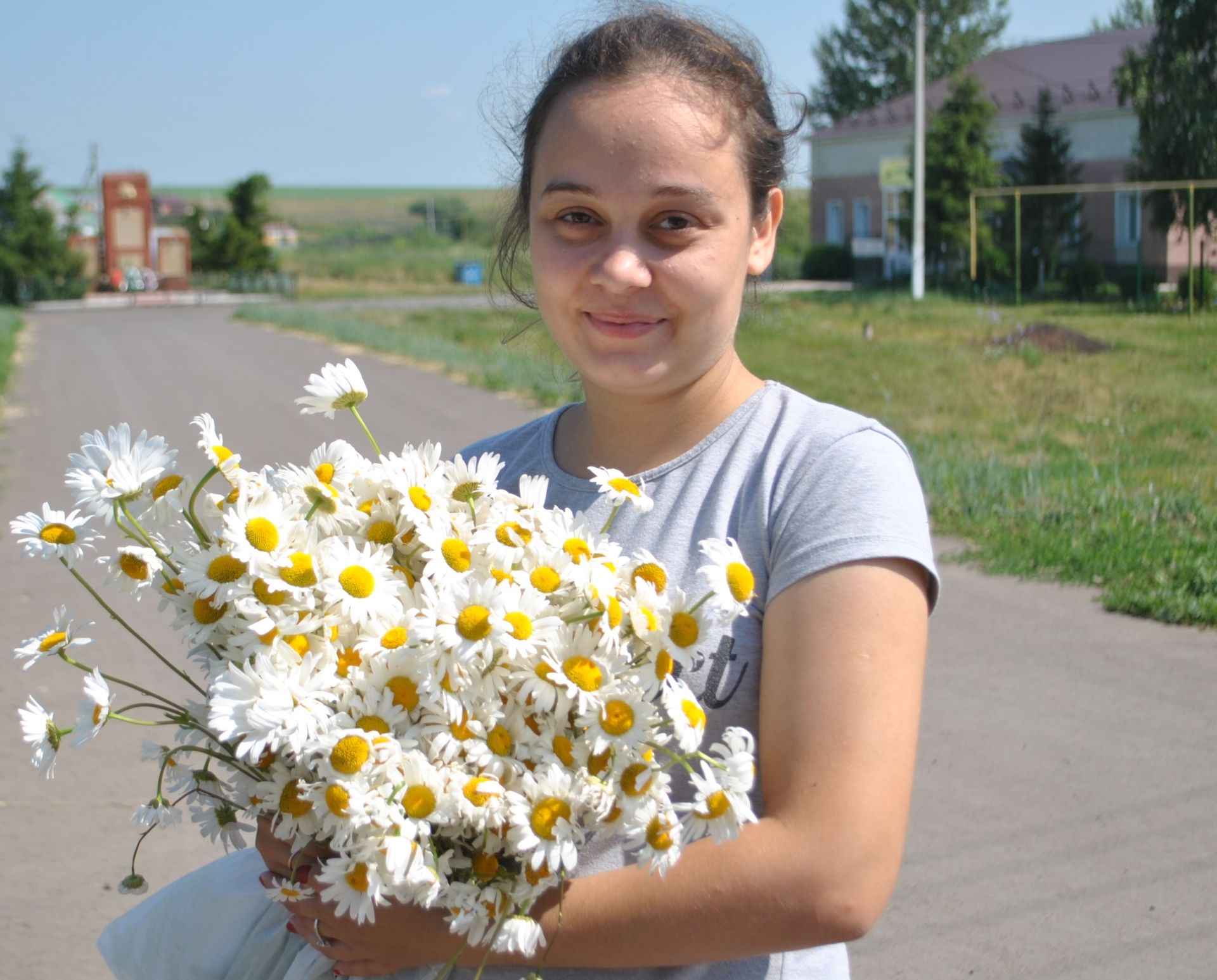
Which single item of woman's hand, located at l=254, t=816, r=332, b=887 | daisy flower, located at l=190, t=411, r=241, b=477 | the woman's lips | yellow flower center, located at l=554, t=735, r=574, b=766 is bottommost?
woman's hand, located at l=254, t=816, r=332, b=887

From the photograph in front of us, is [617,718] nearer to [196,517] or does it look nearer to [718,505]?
[718,505]

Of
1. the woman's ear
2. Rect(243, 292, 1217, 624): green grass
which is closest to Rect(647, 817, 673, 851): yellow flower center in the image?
the woman's ear

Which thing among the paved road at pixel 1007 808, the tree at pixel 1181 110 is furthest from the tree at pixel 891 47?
the paved road at pixel 1007 808

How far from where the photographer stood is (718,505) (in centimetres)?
166

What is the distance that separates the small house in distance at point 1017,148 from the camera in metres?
32.5

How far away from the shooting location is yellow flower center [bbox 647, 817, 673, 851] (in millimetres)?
1324

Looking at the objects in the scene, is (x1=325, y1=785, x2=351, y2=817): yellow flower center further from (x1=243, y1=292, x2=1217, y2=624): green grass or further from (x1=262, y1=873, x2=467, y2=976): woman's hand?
(x1=243, y1=292, x2=1217, y2=624): green grass

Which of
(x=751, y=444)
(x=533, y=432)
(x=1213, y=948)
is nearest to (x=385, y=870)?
(x=751, y=444)

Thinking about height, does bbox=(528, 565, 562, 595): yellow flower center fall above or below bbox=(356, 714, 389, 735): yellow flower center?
above

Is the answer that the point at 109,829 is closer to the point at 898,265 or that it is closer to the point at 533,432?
the point at 533,432

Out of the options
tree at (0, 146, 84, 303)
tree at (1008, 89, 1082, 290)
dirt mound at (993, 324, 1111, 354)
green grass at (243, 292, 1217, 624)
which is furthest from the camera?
tree at (0, 146, 84, 303)

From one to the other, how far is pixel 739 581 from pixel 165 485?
0.67 metres

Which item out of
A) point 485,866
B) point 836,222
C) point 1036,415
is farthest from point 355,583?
point 836,222

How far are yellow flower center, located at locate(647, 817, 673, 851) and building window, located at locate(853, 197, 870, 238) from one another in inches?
1798
